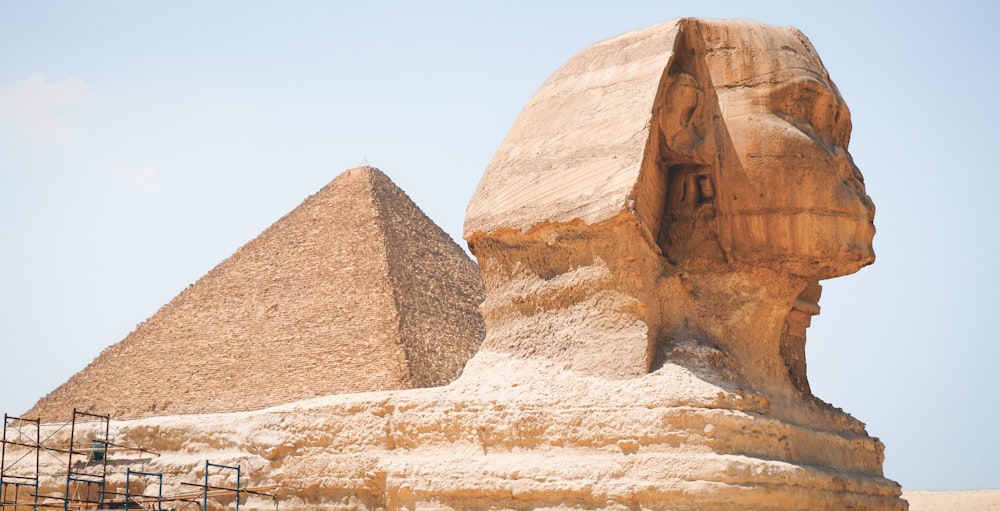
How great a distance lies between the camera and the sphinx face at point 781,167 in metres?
5.95

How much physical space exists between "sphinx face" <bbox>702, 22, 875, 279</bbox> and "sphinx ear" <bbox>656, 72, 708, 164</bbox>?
99 millimetres

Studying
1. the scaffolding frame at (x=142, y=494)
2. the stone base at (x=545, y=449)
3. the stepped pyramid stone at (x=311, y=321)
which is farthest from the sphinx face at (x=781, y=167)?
the stepped pyramid stone at (x=311, y=321)

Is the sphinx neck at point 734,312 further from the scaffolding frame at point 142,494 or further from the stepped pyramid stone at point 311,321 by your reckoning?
the stepped pyramid stone at point 311,321

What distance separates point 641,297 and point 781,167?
770 mm

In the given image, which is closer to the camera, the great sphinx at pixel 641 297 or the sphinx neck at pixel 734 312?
the great sphinx at pixel 641 297

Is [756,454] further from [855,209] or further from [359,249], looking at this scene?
[359,249]

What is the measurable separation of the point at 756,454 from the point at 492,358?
1.29m

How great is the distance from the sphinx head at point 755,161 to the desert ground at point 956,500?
21.0 m

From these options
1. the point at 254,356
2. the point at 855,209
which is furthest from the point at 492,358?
the point at 254,356

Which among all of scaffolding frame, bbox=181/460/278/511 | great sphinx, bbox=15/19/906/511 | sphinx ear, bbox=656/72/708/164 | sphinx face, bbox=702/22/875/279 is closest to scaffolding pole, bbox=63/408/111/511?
scaffolding frame, bbox=181/460/278/511

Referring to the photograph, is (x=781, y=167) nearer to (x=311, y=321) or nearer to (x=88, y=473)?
(x=88, y=473)

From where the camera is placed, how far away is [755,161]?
5.98m

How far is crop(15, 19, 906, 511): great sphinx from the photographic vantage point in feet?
18.6

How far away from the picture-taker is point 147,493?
6848 mm
